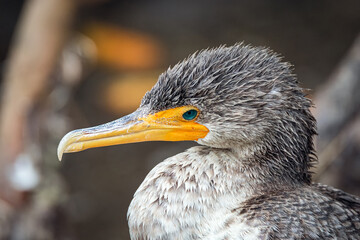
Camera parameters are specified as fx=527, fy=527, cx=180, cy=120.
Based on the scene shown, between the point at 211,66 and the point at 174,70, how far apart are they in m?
0.20

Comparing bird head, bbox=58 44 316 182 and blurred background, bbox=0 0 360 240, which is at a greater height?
blurred background, bbox=0 0 360 240

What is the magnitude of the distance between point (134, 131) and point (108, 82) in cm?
502

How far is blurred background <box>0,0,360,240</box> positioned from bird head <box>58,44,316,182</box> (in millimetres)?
1755

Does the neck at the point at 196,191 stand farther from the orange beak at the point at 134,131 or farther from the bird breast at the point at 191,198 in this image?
the orange beak at the point at 134,131

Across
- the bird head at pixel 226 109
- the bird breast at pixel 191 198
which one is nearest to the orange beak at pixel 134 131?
the bird head at pixel 226 109

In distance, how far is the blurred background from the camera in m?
4.82

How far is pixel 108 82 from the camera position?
7.72 metres

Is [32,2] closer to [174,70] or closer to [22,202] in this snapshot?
[22,202]

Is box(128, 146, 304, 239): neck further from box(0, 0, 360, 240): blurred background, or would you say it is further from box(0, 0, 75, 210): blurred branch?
box(0, 0, 75, 210): blurred branch

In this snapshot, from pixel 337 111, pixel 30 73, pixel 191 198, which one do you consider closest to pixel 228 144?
pixel 191 198

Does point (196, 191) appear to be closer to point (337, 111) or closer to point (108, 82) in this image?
point (337, 111)

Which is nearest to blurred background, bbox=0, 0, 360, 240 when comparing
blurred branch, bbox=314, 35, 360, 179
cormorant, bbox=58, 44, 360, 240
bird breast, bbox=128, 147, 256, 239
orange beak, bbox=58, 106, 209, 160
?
blurred branch, bbox=314, 35, 360, 179

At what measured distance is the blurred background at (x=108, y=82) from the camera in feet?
15.8

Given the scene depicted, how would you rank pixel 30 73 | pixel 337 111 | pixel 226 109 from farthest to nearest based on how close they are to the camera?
pixel 30 73 < pixel 337 111 < pixel 226 109
